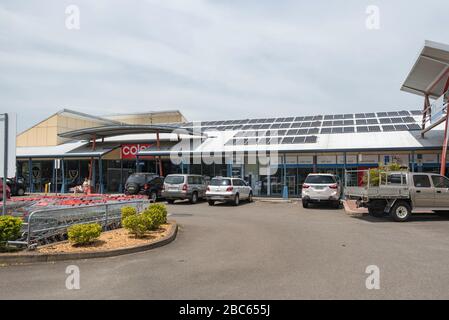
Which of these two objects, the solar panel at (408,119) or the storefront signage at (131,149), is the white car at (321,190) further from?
the storefront signage at (131,149)

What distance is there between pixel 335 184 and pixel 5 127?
15249 mm

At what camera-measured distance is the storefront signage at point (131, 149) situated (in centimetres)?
3232

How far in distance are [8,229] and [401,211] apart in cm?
1285

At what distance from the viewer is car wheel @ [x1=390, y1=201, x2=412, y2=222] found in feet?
47.9

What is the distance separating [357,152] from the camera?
2625 centimetres

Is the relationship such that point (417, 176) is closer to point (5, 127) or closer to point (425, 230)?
point (425, 230)

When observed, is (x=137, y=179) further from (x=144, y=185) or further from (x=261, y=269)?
(x=261, y=269)

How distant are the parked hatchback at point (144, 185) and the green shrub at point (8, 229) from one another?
48.8 feet

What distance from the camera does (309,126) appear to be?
103 feet

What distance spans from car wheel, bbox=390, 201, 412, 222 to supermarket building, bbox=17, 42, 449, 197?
800 cm

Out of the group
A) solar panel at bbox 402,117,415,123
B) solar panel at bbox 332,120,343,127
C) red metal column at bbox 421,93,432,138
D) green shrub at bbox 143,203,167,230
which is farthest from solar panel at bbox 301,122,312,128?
green shrub at bbox 143,203,167,230

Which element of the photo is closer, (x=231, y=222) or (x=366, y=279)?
(x=366, y=279)

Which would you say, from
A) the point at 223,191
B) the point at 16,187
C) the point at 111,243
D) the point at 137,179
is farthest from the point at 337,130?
the point at 16,187

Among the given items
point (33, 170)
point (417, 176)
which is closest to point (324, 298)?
point (417, 176)
